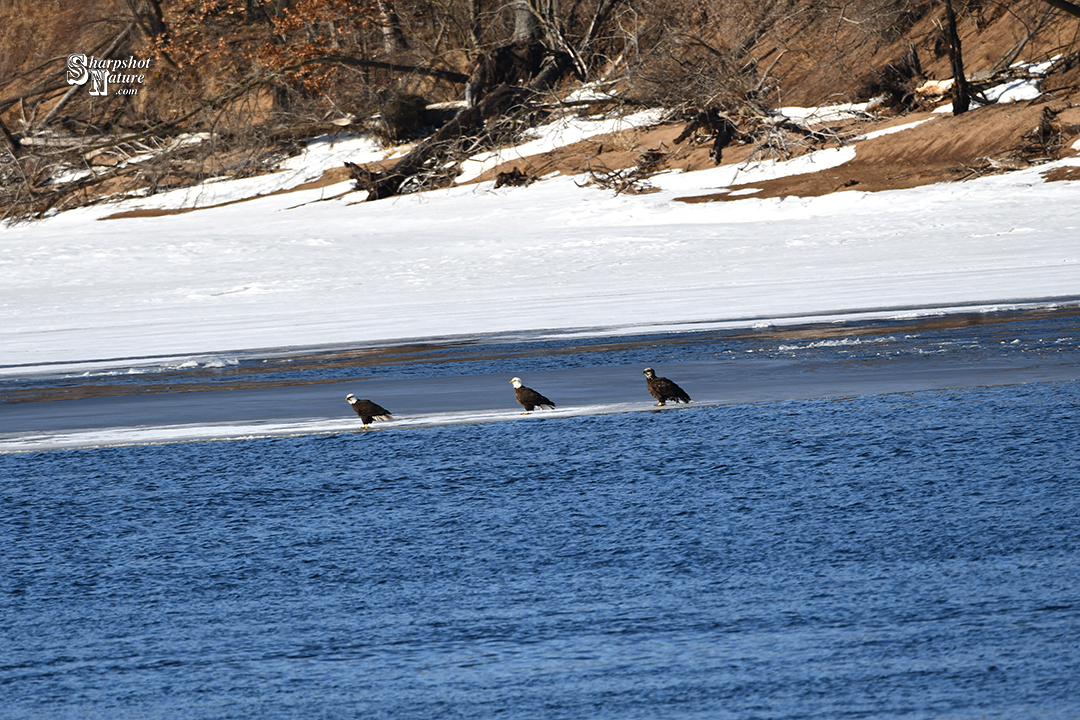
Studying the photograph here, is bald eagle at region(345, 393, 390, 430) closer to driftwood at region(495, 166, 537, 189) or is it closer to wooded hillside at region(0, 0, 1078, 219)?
wooded hillside at region(0, 0, 1078, 219)

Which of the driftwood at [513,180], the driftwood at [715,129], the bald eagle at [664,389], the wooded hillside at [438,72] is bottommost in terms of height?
the bald eagle at [664,389]

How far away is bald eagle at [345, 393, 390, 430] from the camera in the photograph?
27.8 feet

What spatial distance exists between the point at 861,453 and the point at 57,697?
4.28 m

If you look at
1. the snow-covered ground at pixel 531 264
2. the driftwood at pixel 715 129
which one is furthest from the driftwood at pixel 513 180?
the driftwood at pixel 715 129

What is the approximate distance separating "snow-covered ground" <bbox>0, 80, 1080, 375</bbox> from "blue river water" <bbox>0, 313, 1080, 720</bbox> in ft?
21.5

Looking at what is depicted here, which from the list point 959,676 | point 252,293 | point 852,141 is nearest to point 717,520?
point 959,676

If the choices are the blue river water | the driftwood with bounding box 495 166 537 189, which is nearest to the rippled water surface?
the blue river water

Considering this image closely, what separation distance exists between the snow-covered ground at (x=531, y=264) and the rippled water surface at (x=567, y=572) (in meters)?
6.62

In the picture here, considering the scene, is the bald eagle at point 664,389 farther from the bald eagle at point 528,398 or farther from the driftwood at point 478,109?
the driftwood at point 478,109

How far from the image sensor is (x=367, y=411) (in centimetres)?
848

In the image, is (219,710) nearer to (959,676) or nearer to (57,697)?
(57,697)

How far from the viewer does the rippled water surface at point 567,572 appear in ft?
12.4

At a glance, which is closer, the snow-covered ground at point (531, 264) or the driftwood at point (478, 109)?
the snow-covered ground at point (531, 264)

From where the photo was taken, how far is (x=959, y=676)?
3699 millimetres
